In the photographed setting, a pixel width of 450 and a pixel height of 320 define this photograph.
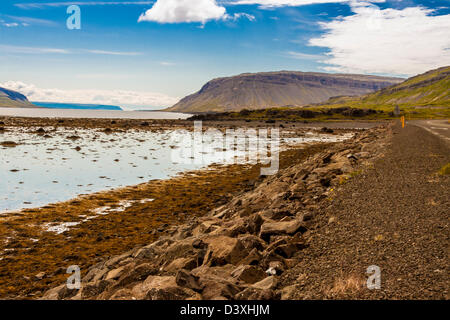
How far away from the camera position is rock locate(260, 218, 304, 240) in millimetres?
9297

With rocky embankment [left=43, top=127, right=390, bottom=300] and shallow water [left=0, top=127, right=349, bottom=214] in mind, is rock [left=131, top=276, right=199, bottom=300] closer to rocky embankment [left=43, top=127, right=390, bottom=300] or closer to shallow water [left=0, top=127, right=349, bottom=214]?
rocky embankment [left=43, top=127, right=390, bottom=300]

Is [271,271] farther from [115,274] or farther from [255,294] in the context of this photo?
[115,274]

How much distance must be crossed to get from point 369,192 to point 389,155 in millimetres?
11467

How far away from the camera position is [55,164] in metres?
32.6

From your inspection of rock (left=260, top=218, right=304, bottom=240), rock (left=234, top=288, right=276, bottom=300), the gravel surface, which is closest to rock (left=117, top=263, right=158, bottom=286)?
rock (left=234, top=288, right=276, bottom=300)

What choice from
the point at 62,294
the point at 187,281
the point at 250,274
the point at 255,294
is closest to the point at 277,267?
the point at 250,274

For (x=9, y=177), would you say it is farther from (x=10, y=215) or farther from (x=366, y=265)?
(x=366, y=265)

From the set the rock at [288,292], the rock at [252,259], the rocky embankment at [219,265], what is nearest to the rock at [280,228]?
the rocky embankment at [219,265]

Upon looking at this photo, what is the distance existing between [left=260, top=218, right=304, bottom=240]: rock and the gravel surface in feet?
1.89

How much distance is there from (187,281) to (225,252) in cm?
172

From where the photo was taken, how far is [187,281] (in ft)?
22.4
